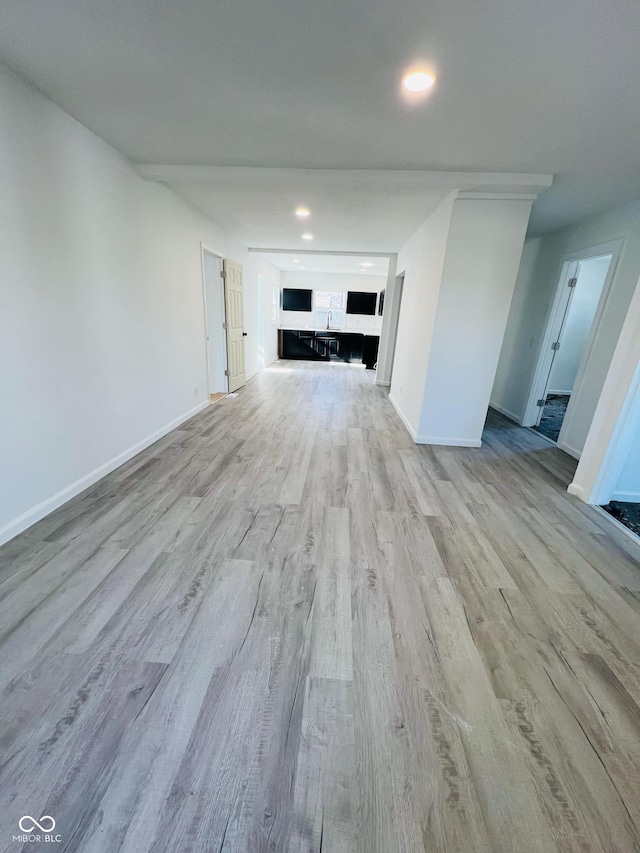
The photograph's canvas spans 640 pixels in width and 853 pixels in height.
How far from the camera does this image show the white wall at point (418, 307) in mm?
3373

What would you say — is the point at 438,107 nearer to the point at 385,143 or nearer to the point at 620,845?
the point at 385,143

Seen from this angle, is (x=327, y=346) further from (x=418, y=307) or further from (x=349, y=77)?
(x=349, y=77)

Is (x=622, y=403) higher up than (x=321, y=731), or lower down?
higher up

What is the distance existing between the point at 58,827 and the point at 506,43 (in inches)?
125

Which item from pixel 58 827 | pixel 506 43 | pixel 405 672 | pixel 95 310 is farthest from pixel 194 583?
pixel 506 43

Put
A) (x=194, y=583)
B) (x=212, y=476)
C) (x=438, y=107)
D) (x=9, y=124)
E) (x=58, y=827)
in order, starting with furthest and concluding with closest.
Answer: (x=212, y=476)
(x=438, y=107)
(x=9, y=124)
(x=194, y=583)
(x=58, y=827)

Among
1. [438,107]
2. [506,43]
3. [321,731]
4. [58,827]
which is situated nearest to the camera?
[58,827]

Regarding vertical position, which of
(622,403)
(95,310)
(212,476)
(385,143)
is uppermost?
(385,143)

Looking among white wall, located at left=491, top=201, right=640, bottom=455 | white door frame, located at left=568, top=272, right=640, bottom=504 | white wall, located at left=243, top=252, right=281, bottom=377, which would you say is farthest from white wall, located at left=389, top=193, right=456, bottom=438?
white wall, located at left=243, top=252, right=281, bottom=377

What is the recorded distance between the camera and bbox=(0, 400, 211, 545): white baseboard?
1.93m

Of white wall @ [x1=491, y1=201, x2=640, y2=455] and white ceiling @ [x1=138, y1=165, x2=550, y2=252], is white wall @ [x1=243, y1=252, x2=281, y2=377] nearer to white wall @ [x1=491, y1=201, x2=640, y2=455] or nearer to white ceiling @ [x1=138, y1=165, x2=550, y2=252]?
white ceiling @ [x1=138, y1=165, x2=550, y2=252]

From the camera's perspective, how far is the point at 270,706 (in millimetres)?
1153

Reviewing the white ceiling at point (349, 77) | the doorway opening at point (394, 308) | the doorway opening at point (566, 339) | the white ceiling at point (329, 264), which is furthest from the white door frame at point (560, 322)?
the white ceiling at point (329, 264)

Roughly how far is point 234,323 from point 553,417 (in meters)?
5.24
